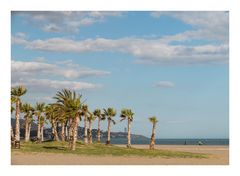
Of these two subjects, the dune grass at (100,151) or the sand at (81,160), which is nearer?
the sand at (81,160)

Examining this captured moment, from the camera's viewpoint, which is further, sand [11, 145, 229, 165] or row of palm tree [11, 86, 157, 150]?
row of palm tree [11, 86, 157, 150]

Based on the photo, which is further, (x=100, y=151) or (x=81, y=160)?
(x=100, y=151)

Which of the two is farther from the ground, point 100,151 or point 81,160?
point 81,160

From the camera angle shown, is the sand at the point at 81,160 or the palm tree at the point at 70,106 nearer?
the sand at the point at 81,160

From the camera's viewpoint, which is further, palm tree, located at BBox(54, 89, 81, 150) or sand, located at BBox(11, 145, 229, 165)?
palm tree, located at BBox(54, 89, 81, 150)

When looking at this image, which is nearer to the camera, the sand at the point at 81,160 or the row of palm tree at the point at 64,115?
the sand at the point at 81,160

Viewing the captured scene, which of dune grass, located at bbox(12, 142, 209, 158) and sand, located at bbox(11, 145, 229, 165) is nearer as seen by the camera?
sand, located at bbox(11, 145, 229, 165)
